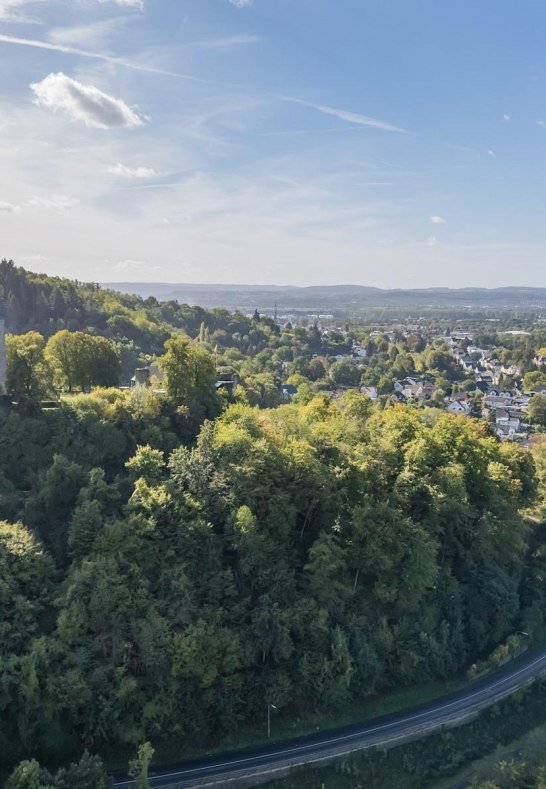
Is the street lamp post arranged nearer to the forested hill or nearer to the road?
the road

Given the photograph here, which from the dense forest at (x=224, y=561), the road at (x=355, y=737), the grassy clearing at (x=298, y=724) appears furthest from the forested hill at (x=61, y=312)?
the road at (x=355, y=737)

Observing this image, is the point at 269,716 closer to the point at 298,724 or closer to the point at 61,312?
the point at 298,724

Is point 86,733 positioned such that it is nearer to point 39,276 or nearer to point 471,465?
point 471,465

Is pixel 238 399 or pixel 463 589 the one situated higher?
pixel 238 399

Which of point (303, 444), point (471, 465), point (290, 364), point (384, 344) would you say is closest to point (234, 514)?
point (303, 444)

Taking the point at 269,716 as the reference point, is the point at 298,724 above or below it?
below

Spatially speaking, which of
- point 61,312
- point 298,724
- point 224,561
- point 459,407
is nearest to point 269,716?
point 298,724
